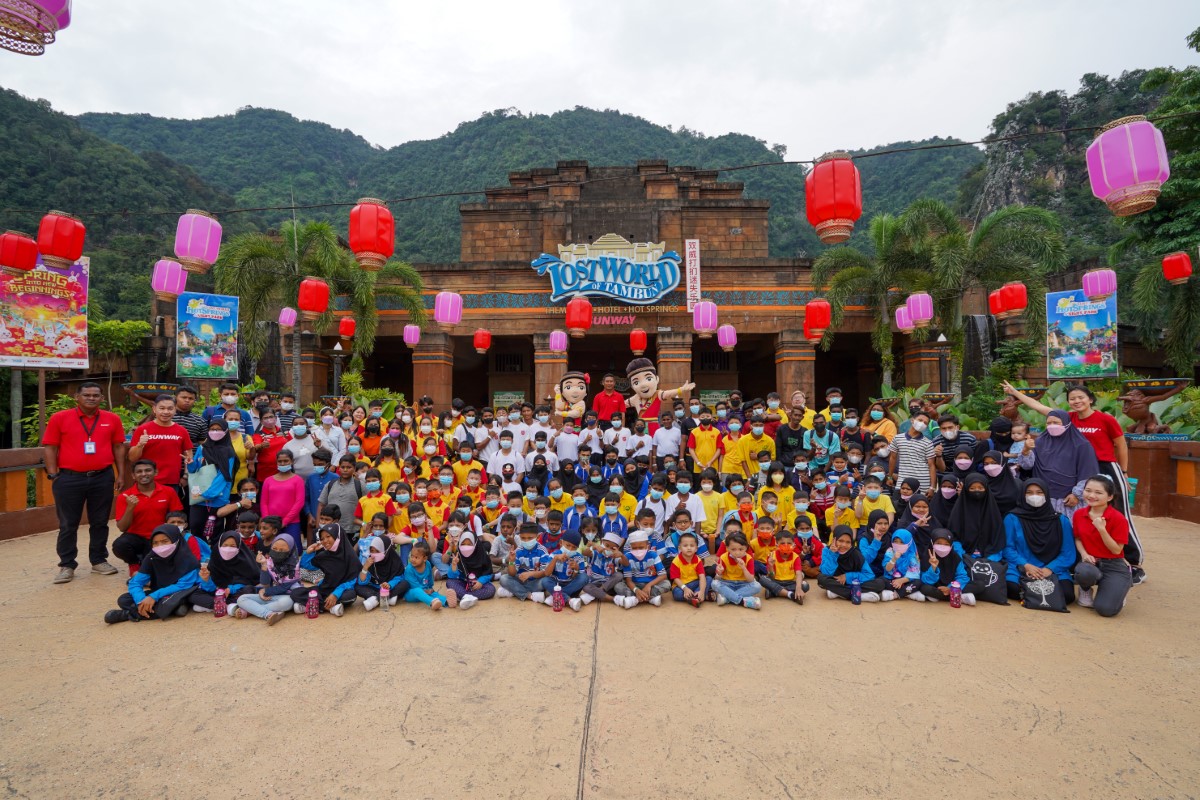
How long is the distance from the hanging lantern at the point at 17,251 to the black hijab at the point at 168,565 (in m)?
7.07

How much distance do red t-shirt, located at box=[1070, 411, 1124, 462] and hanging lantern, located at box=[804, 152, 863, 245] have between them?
3046 millimetres

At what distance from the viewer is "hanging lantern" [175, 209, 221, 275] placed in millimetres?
7773

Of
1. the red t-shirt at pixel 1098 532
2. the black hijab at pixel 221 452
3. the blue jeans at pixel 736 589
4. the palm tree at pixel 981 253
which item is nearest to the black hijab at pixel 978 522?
the red t-shirt at pixel 1098 532

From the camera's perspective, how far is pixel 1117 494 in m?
5.31

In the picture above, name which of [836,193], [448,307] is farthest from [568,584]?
[448,307]

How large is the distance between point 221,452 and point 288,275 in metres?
8.87

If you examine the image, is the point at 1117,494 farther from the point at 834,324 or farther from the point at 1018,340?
the point at 1018,340

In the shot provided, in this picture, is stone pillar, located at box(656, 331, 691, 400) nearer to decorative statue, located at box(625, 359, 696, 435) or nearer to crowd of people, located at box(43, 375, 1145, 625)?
decorative statue, located at box(625, 359, 696, 435)

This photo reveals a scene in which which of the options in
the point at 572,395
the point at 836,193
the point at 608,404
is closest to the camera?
the point at 836,193

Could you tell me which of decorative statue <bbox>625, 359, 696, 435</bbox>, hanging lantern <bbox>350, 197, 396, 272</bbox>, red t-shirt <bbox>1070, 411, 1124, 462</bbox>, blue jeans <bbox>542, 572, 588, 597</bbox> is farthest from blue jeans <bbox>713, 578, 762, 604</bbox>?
hanging lantern <bbox>350, 197, 396, 272</bbox>

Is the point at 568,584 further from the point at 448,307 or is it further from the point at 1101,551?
the point at 448,307

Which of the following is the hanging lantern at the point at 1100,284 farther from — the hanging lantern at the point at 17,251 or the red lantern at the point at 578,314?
the hanging lantern at the point at 17,251

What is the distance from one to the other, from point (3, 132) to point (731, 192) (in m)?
35.1

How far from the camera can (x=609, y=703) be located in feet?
10.9
